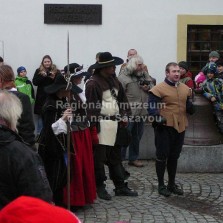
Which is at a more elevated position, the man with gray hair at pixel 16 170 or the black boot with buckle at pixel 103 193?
the man with gray hair at pixel 16 170

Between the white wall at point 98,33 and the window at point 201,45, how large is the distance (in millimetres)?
579

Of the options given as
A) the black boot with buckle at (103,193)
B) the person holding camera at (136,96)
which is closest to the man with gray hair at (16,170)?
the black boot with buckle at (103,193)

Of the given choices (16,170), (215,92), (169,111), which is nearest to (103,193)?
(169,111)

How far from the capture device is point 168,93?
6.19 m

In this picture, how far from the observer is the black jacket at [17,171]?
110 inches

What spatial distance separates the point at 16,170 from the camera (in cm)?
279

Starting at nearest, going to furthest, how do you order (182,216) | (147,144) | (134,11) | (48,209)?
(48,209), (182,216), (147,144), (134,11)

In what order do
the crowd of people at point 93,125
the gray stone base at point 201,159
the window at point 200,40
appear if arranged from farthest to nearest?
the window at point 200,40
the gray stone base at point 201,159
the crowd of people at point 93,125

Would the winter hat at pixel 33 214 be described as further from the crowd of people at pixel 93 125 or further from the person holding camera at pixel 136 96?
the person holding camera at pixel 136 96

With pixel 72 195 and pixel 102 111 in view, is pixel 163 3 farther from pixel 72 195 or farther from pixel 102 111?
pixel 72 195

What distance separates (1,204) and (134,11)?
299 inches

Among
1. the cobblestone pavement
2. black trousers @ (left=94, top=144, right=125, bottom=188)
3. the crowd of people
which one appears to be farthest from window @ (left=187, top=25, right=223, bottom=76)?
black trousers @ (left=94, top=144, right=125, bottom=188)

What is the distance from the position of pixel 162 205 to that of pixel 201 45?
5324 millimetres

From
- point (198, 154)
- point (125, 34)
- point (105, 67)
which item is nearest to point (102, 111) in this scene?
point (105, 67)
